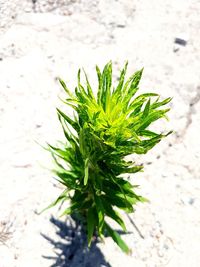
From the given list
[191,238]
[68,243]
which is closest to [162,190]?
[191,238]

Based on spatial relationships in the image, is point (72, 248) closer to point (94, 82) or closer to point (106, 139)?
point (106, 139)

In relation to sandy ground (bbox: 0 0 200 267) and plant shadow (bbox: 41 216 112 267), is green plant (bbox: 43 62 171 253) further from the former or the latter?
sandy ground (bbox: 0 0 200 267)

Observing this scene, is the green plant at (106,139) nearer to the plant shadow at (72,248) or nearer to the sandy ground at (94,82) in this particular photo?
the plant shadow at (72,248)

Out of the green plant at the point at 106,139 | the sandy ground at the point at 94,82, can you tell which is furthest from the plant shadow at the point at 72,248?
the green plant at the point at 106,139

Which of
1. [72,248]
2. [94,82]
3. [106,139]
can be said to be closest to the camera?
[106,139]

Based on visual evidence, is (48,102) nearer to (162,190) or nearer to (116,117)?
(162,190)

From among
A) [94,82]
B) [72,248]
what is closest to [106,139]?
[72,248]

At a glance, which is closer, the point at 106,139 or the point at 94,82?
the point at 106,139
